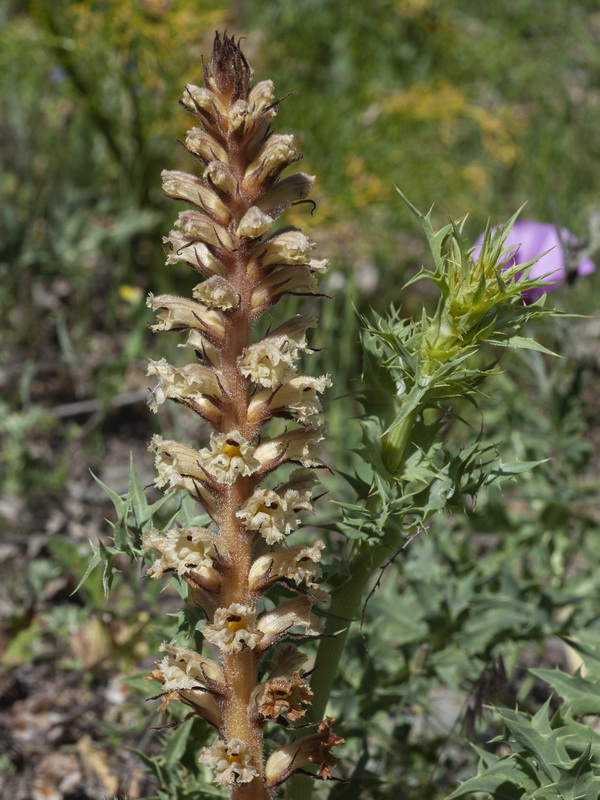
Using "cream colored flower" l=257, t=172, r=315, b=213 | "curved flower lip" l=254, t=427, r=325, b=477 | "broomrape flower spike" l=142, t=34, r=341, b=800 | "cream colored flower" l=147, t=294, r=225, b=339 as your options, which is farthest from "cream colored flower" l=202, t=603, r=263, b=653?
"cream colored flower" l=257, t=172, r=315, b=213

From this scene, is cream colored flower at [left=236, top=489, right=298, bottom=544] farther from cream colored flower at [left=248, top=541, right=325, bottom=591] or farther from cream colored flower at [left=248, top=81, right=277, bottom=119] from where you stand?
cream colored flower at [left=248, top=81, right=277, bottom=119]

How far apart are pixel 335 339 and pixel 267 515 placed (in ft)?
13.4

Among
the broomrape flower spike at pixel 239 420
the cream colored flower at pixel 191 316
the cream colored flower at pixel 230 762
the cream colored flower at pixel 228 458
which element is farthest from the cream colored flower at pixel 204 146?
the cream colored flower at pixel 230 762

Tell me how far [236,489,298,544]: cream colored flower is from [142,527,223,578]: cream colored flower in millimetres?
71

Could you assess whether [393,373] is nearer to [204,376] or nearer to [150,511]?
[204,376]

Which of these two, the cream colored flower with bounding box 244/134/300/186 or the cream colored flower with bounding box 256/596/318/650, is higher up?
the cream colored flower with bounding box 244/134/300/186

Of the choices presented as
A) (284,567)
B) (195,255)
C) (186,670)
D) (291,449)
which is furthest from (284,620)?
(195,255)

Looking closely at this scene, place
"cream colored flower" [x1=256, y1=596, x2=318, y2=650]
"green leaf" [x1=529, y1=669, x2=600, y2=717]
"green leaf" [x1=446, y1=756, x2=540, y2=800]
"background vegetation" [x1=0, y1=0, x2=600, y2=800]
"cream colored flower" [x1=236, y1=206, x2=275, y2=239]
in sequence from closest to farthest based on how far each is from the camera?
"cream colored flower" [x1=236, y1=206, x2=275, y2=239]
"cream colored flower" [x1=256, y1=596, x2=318, y2=650]
"green leaf" [x1=446, y1=756, x2=540, y2=800]
"green leaf" [x1=529, y1=669, x2=600, y2=717]
"background vegetation" [x1=0, y1=0, x2=600, y2=800]

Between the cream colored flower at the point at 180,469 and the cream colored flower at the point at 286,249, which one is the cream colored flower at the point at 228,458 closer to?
the cream colored flower at the point at 180,469

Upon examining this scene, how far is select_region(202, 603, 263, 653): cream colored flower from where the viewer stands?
4.85ft

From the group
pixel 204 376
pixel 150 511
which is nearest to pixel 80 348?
pixel 150 511

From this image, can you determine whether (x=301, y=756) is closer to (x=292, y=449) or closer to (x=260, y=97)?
(x=292, y=449)

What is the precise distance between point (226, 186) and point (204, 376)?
331 mm

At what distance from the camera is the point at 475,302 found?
1.55m
